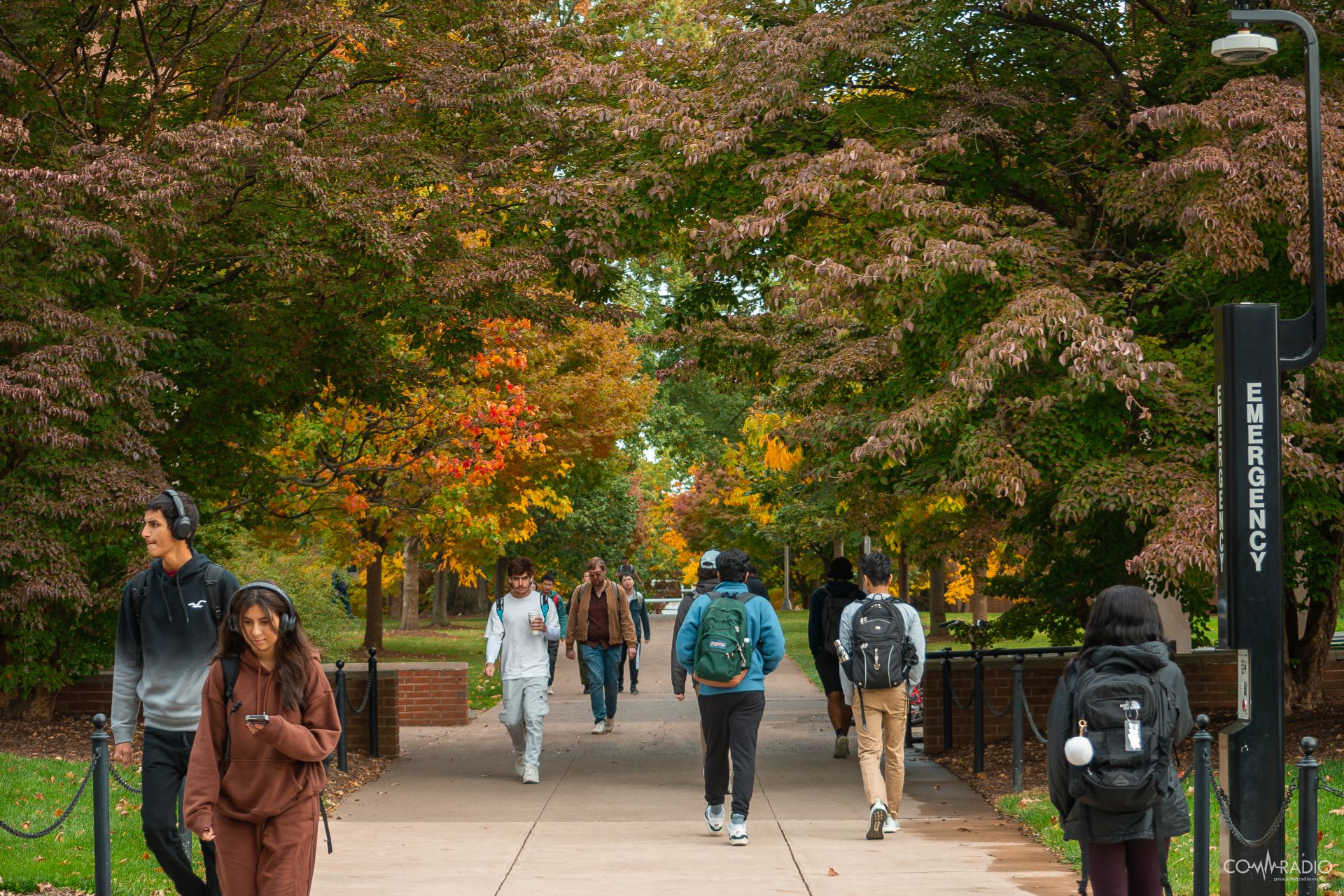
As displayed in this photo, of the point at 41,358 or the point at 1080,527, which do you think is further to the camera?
the point at 1080,527

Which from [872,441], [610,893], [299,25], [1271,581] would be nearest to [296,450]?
[299,25]

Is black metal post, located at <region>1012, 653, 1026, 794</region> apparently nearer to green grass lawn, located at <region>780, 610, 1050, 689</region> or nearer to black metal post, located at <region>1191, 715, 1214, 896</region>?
black metal post, located at <region>1191, 715, 1214, 896</region>

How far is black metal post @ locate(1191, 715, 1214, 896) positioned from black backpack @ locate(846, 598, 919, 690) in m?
2.80

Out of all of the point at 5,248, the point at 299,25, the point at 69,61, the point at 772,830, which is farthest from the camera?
the point at 69,61

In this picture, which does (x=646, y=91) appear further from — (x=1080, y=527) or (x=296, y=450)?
(x=296, y=450)

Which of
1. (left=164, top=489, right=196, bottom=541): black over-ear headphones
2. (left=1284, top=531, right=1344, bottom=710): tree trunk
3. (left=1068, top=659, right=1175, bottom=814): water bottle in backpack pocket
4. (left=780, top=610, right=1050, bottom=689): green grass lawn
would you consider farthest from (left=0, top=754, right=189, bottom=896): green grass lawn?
(left=1284, top=531, right=1344, bottom=710): tree trunk

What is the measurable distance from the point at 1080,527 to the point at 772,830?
4794 millimetres

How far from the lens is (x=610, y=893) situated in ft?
25.6

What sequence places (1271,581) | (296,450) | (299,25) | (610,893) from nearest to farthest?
(1271,581) → (610,893) → (299,25) → (296,450)

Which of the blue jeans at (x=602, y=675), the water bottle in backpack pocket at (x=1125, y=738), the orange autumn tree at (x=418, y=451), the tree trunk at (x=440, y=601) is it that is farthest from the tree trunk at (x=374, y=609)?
the water bottle in backpack pocket at (x=1125, y=738)

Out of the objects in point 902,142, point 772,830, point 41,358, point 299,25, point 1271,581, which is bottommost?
point 772,830

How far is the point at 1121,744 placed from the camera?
208 inches

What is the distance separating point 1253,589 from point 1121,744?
80.6 inches

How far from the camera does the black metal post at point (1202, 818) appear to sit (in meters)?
6.64
